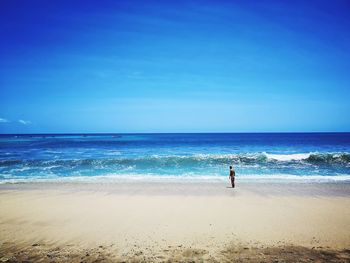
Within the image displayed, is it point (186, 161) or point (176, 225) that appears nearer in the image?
point (176, 225)

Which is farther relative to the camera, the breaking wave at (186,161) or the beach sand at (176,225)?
the breaking wave at (186,161)

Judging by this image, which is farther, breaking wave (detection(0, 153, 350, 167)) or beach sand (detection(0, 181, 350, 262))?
breaking wave (detection(0, 153, 350, 167))

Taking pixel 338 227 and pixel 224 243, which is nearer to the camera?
pixel 224 243

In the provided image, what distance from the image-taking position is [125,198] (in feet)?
A: 37.1

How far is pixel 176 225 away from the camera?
783 cm

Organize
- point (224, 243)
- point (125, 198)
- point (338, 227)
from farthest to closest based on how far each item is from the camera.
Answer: point (125, 198) < point (338, 227) < point (224, 243)

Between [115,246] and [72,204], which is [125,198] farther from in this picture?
[115,246]

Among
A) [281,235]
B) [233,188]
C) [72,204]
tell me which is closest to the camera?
[281,235]

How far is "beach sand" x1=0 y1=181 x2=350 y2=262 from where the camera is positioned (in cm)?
593

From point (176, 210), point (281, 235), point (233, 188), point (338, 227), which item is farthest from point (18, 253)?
point (233, 188)

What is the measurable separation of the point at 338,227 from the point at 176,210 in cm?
536

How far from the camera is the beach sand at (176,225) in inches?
233

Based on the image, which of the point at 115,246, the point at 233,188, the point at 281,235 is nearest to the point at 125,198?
the point at 115,246

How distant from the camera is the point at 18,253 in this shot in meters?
6.00
